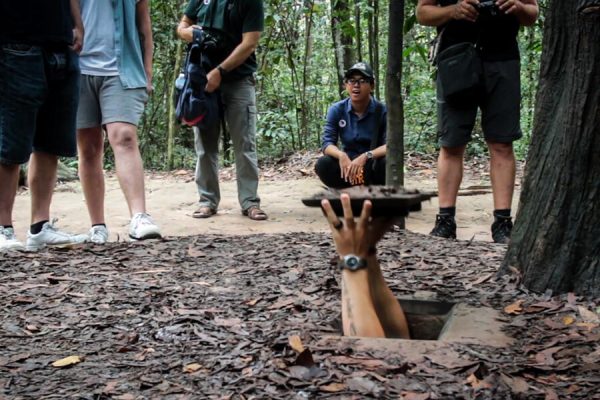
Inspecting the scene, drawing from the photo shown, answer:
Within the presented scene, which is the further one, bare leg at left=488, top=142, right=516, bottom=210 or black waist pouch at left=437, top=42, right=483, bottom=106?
bare leg at left=488, top=142, right=516, bottom=210

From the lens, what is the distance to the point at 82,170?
15.3 ft

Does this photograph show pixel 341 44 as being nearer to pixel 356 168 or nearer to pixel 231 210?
pixel 231 210

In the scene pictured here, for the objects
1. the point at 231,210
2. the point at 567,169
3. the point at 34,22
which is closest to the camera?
the point at 567,169

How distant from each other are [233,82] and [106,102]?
148 centimetres

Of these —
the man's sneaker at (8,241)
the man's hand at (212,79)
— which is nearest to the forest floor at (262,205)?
the man's sneaker at (8,241)

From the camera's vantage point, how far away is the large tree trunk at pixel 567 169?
303 cm

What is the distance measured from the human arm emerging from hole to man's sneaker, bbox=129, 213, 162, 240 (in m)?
2.11

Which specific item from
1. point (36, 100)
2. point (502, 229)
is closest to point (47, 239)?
point (36, 100)

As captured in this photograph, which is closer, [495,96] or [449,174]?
[495,96]

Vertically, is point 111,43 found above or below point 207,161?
above

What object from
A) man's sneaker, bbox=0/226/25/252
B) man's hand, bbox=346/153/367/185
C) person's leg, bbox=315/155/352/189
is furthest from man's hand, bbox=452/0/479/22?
man's sneaker, bbox=0/226/25/252

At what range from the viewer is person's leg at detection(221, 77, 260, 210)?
19.1 feet

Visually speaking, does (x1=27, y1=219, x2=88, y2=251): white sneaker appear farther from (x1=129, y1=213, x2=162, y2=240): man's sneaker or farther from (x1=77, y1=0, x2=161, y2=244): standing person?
(x1=129, y1=213, x2=162, y2=240): man's sneaker

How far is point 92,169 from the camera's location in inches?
183
